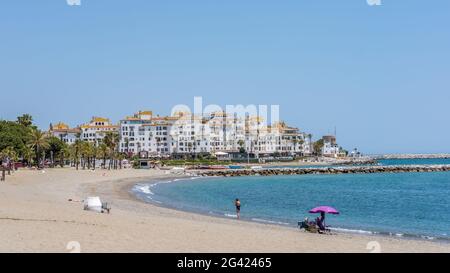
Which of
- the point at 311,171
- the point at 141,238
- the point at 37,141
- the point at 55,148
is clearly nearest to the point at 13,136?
the point at 37,141

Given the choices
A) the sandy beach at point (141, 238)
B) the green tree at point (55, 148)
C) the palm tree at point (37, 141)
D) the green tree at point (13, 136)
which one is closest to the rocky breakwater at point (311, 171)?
the palm tree at point (37, 141)

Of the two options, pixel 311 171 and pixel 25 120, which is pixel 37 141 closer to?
pixel 25 120

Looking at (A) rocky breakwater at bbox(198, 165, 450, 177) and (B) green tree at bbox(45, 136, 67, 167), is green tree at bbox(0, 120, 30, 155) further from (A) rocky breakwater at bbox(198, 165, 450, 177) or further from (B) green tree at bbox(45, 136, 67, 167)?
(A) rocky breakwater at bbox(198, 165, 450, 177)

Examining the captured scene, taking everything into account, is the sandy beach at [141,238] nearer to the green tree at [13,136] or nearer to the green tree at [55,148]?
the green tree at [13,136]

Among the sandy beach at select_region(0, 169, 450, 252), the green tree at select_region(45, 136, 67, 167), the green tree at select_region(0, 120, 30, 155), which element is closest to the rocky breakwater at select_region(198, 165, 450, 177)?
the green tree at select_region(45, 136, 67, 167)

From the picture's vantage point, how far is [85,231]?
820 inches

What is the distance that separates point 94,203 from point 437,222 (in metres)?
22.3

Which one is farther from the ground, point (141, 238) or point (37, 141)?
point (37, 141)

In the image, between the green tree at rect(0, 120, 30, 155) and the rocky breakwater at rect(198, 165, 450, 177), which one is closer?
the green tree at rect(0, 120, 30, 155)

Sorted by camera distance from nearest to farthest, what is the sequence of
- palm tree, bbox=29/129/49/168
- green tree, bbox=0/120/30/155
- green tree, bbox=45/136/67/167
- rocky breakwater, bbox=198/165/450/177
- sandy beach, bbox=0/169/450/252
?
sandy beach, bbox=0/169/450/252, green tree, bbox=0/120/30/155, palm tree, bbox=29/129/49/168, rocky breakwater, bbox=198/165/450/177, green tree, bbox=45/136/67/167

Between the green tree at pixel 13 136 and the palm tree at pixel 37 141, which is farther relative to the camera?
the palm tree at pixel 37 141

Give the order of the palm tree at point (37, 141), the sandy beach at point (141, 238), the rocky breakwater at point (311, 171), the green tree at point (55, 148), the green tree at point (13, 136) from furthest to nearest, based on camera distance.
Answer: the green tree at point (55, 148) < the rocky breakwater at point (311, 171) < the palm tree at point (37, 141) < the green tree at point (13, 136) < the sandy beach at point (141, 238)

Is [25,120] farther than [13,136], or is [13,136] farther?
[25,120]
